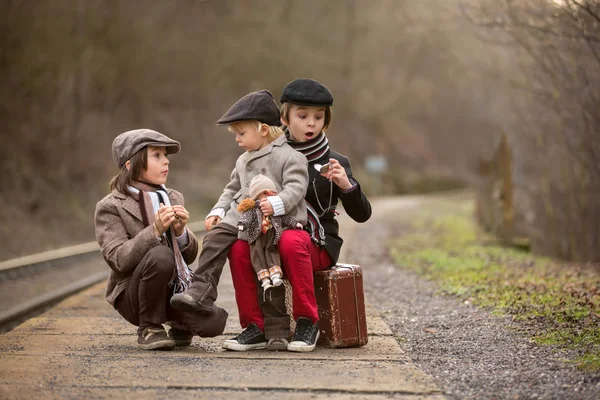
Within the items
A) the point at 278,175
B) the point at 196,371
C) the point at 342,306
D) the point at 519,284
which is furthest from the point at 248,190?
the point at 519,284

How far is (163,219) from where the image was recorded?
4746 mm

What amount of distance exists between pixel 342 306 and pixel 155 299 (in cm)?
116

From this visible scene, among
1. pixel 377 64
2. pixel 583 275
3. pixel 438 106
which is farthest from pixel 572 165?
pixel 438 106

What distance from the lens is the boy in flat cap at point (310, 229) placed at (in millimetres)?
4734

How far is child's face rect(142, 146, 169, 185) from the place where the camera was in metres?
5.00

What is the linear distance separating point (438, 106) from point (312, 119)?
49.0 meters

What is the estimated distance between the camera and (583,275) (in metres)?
8.99

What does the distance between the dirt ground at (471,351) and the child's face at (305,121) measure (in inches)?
59.3

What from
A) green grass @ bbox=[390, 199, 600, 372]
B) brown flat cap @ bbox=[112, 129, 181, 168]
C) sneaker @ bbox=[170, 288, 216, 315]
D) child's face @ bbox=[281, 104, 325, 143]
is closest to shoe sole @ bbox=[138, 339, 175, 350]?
sneaker @ bbox=[170, 288, 216, 315]

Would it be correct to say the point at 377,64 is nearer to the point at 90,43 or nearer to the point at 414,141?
the point at 414,141

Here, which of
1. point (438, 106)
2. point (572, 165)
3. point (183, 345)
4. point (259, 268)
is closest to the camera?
point (259, 268)

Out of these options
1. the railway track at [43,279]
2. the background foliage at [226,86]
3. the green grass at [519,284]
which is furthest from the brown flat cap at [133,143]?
the background foliage at [226,86]

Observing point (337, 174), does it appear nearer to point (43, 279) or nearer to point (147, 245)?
point (147, 245)

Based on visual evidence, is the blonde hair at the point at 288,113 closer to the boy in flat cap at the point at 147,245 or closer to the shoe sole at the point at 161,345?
the boy in flat cap at the point at 147,245
